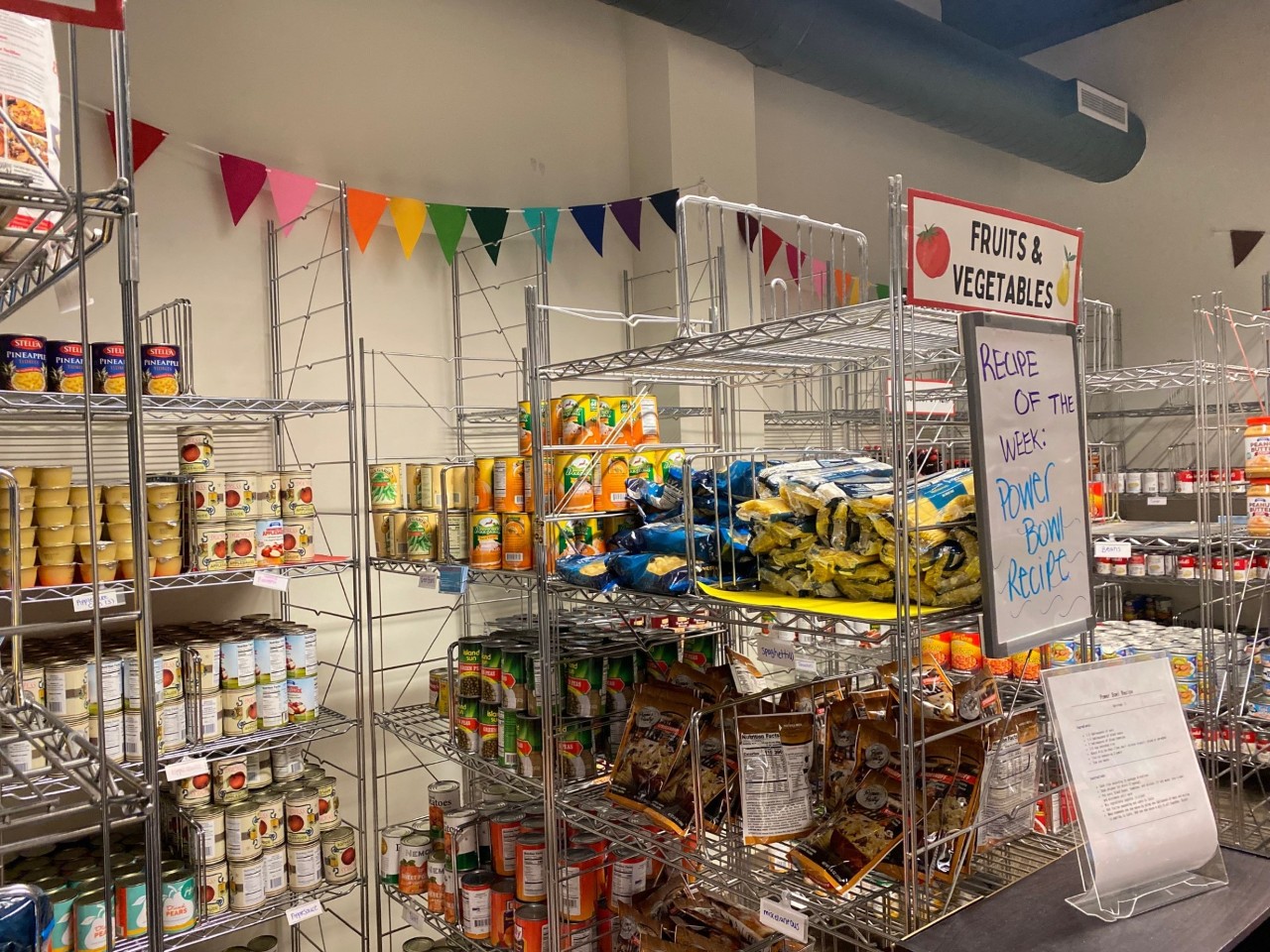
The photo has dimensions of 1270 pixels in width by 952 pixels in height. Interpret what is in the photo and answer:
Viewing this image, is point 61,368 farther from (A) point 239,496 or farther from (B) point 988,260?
(B) point 988,260

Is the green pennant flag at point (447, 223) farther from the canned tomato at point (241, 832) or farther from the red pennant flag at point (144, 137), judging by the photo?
the canned tomato at point (241, 832)

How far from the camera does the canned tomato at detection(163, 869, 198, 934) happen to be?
2.46m

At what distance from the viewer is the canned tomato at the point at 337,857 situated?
110 inches

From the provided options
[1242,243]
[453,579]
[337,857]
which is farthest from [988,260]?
[1242,243]

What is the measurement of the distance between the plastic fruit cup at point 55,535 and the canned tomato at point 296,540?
0.56m

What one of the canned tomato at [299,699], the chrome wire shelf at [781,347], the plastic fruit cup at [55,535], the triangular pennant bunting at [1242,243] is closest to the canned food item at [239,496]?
the plastic fruit cup at [55,535]

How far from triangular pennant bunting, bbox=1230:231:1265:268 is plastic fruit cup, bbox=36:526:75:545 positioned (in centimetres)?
581

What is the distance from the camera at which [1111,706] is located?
1.31 meters

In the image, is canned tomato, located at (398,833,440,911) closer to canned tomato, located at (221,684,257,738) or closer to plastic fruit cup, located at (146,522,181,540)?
canned tomato, located at (221,684,257,738)

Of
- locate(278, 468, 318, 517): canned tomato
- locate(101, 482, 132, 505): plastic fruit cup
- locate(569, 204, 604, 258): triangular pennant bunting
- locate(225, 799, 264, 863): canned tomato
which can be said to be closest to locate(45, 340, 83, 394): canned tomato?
locate(101, 482, 132, 505): plastic fruit cup

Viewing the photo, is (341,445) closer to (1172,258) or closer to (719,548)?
(719,548)

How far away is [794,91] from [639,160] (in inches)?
51.6

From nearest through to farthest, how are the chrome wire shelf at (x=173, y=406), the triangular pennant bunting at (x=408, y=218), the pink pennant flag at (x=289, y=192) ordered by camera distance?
1. the chrome wire shelf at (x=173, y=406)
2. the pink pennant flag at (x=289, y=192)
3. the triangular pennant bunting at (x=408, y=218)

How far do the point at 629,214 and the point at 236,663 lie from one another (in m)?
2.26
